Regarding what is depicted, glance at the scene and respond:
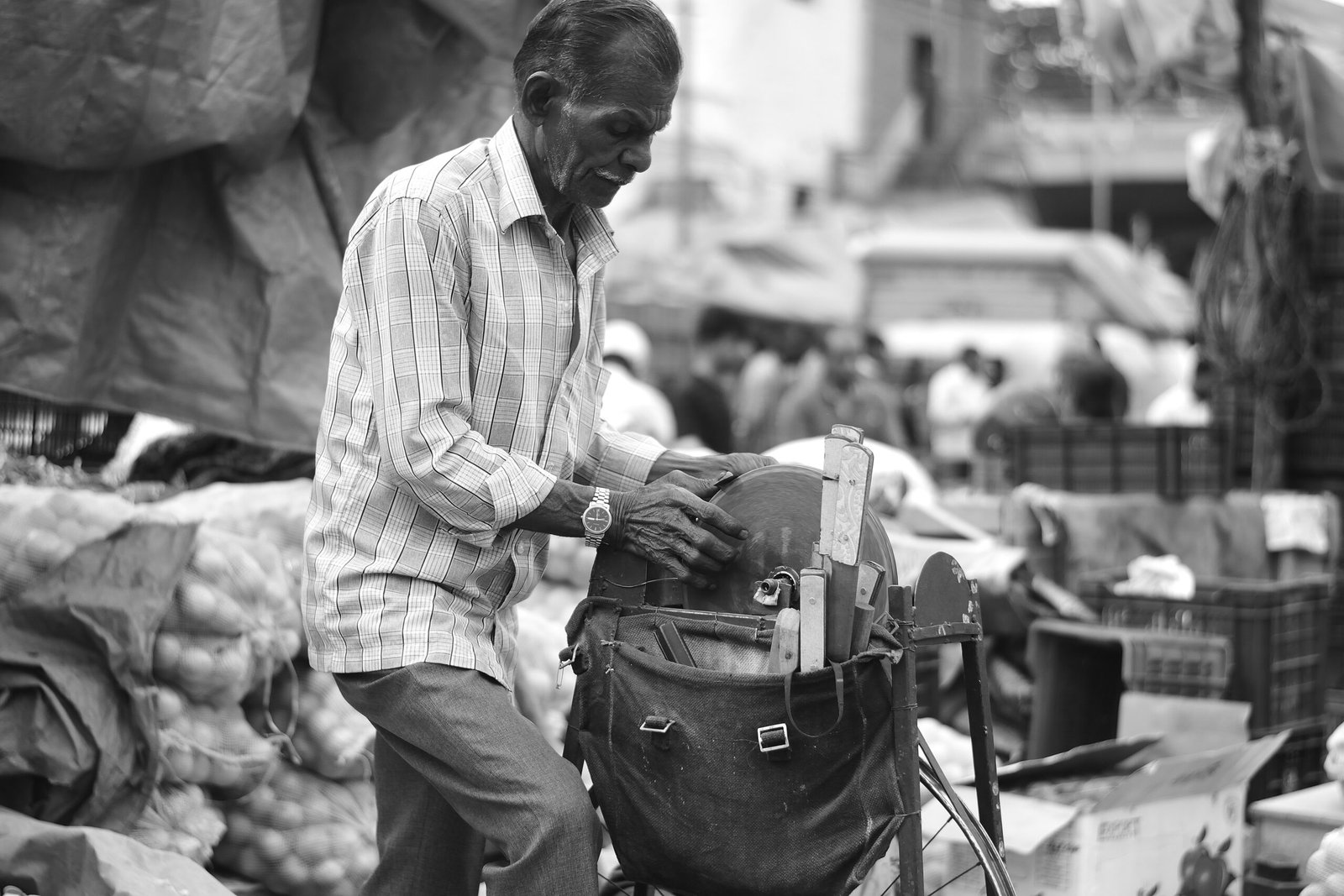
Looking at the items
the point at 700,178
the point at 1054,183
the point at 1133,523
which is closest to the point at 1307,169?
the point at 1133,523

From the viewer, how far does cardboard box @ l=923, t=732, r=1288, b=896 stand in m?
3.38

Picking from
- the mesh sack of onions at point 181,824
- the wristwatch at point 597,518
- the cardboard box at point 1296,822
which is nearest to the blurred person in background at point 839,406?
the cardboard box at point 1296,822

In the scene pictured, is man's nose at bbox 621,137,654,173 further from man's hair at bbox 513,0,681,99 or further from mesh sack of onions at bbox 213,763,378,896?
mesh sack of onions at bbox 213,763,378,896

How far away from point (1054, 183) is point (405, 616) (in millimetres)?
32753

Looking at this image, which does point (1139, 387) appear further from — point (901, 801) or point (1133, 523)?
point (901, 801)

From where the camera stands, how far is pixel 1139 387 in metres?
18.7

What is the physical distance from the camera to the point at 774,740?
88.5 inches

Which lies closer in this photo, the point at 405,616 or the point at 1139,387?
the point at 405,616

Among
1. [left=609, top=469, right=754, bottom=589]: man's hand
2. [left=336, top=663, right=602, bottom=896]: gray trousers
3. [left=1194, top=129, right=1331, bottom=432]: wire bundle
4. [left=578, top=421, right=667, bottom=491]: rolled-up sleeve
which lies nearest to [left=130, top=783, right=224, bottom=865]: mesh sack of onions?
[left=336, top=663, right=602, bottom=896]: gray trousers

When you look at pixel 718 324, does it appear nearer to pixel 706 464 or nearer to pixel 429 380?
pixel 706 464

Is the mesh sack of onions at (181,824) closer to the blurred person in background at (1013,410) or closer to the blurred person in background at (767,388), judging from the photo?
the blurred person in background at (1013,410)

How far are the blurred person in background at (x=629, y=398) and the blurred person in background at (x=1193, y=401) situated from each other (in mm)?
2594

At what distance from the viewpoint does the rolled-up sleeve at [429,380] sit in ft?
7.49

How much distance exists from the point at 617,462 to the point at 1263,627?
9.64ft
